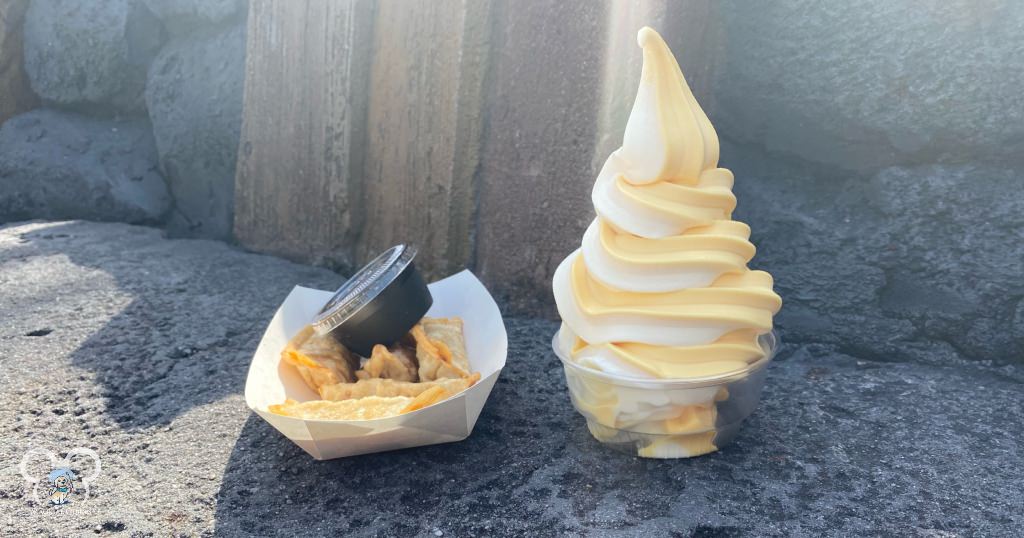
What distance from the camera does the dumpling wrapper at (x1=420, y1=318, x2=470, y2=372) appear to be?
1.81 metres

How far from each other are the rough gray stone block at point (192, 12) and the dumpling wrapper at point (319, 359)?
2.00 m

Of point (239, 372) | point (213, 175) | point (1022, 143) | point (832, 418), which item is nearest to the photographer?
point (832, 418)

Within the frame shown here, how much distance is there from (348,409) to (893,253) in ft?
4.49

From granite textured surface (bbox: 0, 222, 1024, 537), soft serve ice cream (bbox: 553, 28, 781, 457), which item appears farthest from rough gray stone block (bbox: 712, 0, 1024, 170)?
soft serve ice cream (bbox: 553, 28, 781, 457)

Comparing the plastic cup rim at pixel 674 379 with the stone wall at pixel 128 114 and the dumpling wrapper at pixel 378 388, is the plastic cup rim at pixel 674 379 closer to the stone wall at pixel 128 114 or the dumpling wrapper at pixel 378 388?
the dumpling wrapper at pixel 378 388

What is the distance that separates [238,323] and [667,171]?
1388 mm

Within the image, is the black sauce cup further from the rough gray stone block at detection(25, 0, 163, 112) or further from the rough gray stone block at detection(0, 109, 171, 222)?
the rough gray stone block at detection(25, 0, 163, 112)

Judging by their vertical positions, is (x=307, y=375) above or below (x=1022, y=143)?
below

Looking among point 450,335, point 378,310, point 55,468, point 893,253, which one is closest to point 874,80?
point 893,253

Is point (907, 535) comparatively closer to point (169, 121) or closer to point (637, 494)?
point (637, 494)

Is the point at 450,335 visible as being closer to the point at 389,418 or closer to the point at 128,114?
the point at 389,418

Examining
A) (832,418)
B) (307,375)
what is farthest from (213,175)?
(832,418)

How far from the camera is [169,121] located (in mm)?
3473

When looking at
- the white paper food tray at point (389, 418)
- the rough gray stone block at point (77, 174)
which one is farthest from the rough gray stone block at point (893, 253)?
the rough gray stone block at point (77, 174)
